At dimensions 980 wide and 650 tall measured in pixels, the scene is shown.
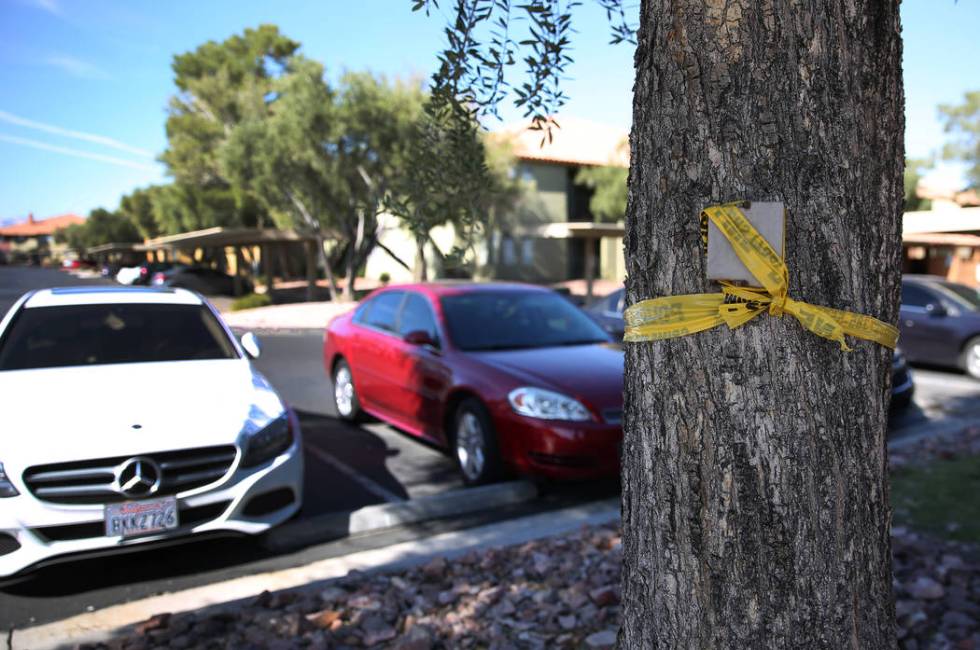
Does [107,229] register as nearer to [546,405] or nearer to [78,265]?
[78,265]

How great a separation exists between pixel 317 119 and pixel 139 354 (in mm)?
20302

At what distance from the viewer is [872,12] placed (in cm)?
180

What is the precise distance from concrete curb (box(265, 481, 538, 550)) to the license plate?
2.65ft

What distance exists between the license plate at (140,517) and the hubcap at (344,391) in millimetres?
3782

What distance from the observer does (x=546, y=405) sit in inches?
216

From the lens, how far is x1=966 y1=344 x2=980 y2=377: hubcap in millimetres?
11427

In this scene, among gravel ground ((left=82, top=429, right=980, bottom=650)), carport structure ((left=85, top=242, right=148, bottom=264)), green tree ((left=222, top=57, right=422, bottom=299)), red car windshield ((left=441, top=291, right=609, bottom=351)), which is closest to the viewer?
gravel ground ((left=82, top=429, right=980, bottom=650))

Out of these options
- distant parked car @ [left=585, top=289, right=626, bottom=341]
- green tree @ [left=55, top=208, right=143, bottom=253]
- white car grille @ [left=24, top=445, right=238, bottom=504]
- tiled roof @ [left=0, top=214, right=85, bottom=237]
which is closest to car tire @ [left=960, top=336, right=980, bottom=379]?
distant parked car @ [left=585, top=289, right=626, bottom=341]

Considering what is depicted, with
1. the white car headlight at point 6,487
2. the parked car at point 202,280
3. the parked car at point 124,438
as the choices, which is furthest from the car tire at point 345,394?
the parked car at point 202,280

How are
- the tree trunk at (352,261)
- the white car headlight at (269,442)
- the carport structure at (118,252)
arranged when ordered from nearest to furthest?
the white car headlight at (269,442) < the tree trunk at (352,261) < the carport structure at (118,252)

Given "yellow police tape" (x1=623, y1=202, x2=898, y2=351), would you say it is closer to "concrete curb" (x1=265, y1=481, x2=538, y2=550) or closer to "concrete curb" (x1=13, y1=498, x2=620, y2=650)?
"concrete curb" (x1=13, y1=498, x2=620, y2=650)

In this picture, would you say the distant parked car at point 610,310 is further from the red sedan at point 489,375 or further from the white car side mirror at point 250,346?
the white car side mirror at point 250,346

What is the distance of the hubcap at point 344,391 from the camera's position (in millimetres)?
8008

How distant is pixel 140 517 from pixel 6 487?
2.10ft
